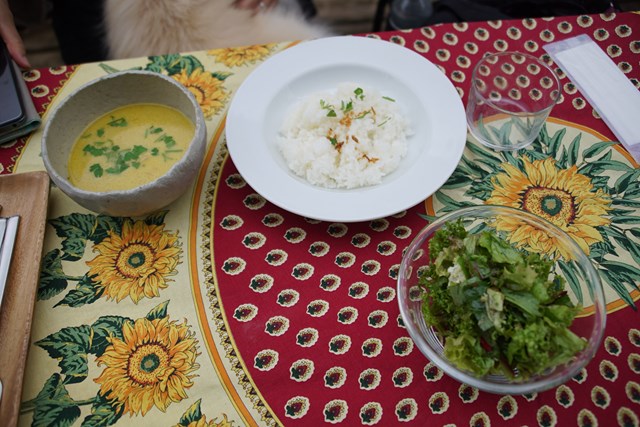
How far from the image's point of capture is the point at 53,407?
3.16 ft

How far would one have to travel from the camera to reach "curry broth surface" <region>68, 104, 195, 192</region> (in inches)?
45.6

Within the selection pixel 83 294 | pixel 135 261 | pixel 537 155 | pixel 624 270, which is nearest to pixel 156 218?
pixel 135 261

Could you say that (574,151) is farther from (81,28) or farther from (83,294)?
(81,28)

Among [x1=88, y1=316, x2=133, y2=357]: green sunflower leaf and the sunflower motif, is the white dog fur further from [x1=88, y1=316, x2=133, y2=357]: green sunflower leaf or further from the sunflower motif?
[x1=88, y1=316, x2=133, y2=357]: green sunflower leaf

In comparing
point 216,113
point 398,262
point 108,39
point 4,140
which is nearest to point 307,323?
point 398,262

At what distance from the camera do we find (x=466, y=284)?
0.87 meters

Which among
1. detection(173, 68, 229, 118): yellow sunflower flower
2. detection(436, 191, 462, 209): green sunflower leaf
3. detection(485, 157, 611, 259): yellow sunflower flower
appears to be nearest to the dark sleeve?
detection(173, 68, 229, 118): yellow sunflower flower

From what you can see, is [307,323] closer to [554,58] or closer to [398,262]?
[398,262]

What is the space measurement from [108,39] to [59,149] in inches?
31.3

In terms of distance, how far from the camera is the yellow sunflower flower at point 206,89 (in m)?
1.36

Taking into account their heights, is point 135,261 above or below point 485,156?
below

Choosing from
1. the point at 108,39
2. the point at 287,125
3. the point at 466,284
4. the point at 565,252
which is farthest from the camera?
the point at 108,39

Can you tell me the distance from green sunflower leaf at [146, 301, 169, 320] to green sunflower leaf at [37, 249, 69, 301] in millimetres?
220

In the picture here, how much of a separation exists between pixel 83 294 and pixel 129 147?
1.25 feet
